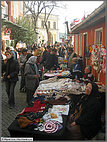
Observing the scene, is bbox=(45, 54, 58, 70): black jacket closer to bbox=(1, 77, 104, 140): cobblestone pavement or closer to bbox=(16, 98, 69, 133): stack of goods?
bbox=(1, 77, 104, 140): cobblestone pavement

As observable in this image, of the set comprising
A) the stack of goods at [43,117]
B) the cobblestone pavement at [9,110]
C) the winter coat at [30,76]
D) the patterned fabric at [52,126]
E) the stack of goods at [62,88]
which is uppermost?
the winter coat at [30,76]

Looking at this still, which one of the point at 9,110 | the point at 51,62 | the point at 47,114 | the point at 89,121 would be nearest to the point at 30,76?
the point at 9,110

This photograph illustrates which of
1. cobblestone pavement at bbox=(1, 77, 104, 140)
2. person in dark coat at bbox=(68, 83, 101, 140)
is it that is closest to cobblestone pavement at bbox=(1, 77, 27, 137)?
cobblestone pavement at bbox=(1, 77, 104, 140)

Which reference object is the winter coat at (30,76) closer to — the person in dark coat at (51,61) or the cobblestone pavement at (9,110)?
the cobblestone pavement at (9,110)

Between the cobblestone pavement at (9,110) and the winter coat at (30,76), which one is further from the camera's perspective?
the winter coat at (30,76)

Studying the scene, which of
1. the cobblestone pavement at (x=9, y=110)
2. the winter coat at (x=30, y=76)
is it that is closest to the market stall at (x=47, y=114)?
the winter coat at (x=30, y=76)

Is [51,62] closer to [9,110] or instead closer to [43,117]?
[9,110]

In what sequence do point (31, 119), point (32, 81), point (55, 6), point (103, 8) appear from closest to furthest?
point (31, 119) → point (103, 8) → point (32, 81) → point (55, 6)

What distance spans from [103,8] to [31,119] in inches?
135

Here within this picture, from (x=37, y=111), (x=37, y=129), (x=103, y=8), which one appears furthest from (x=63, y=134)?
(x=103, y=8)

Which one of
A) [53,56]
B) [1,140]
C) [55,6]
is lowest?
[1,140]

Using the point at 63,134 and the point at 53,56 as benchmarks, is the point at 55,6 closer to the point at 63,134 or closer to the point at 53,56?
the point at 53,56

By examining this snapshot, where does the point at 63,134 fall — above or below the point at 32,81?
below

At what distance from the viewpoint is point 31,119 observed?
3.68 metres
